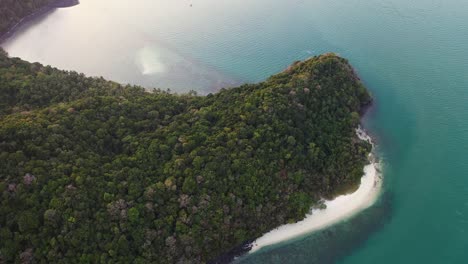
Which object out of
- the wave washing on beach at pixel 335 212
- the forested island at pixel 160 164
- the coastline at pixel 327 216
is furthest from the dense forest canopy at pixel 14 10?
the wave washing on beach at pixel 335 212

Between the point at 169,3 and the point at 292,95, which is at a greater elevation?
the point at 169,3

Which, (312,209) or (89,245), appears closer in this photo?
(89,245)

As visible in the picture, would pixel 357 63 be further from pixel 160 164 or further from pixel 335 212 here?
pixel 160 164

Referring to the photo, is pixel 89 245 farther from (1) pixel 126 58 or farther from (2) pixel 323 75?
(1) pixel 126 58

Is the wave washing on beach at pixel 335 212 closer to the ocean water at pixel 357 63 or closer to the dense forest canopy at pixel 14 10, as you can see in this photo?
the ocean water at pixel 357 63

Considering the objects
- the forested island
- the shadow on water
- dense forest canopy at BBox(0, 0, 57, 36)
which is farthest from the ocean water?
the forested island

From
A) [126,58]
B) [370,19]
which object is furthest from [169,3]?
[370,19]

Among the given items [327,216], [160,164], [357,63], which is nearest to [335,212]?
[327,216]

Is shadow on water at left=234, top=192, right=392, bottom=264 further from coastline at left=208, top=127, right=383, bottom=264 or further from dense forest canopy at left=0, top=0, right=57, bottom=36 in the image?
dense forest canopy at left=0, top=0, right=57, bottom=36
